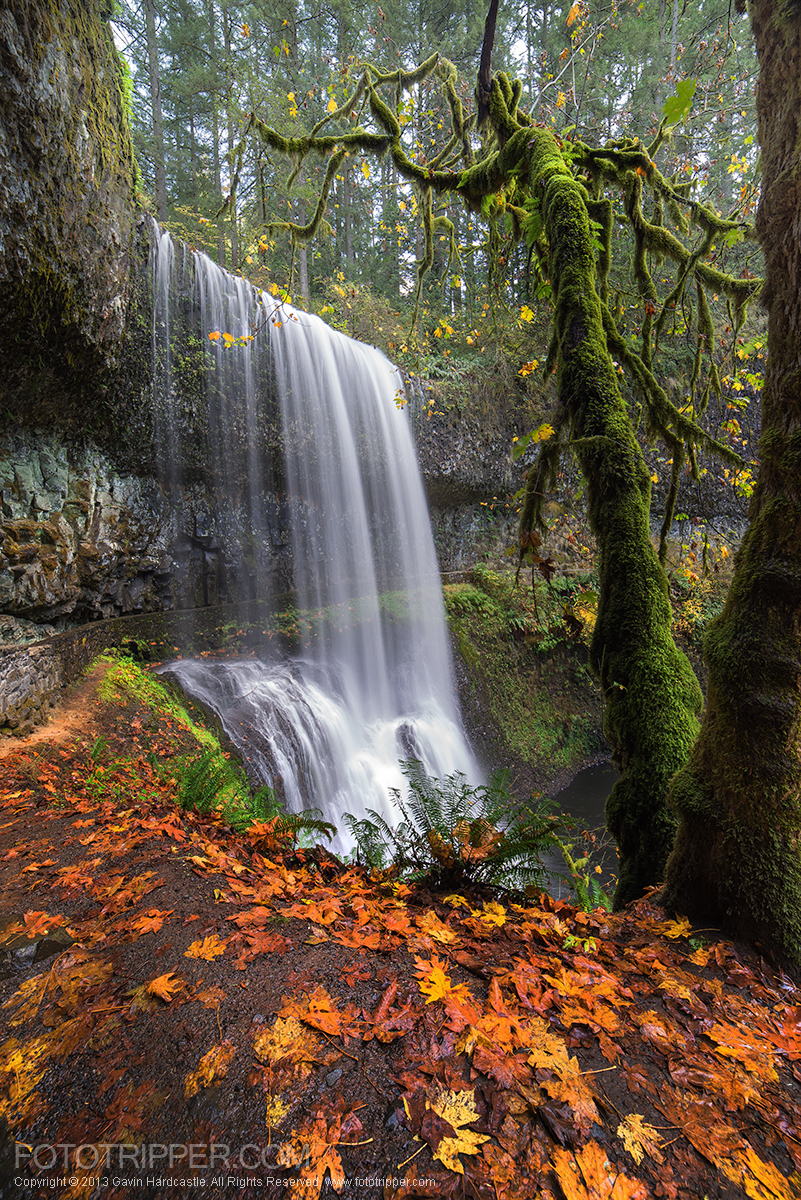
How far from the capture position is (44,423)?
6.25m

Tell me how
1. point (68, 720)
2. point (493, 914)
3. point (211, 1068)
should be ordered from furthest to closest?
point (68, 720) < point (493, 914) < point (211, 1068)

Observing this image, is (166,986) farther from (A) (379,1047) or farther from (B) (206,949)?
(A) (379,1047)

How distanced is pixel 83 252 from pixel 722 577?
15.3 metres

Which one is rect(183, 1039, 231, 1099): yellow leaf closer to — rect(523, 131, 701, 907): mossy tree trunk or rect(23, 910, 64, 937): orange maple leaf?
rect(23, 910, 64, 937): orange maple leaf

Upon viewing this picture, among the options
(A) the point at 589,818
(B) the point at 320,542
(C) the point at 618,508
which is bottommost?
(A) the point at 589,818

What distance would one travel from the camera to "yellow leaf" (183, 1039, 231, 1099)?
1.27 metres

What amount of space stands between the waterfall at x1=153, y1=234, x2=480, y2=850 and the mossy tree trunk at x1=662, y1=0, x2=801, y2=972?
5.27 m

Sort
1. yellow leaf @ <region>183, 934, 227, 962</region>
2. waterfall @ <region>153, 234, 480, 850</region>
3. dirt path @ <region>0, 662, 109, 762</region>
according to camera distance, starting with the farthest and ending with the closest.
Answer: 1. waterfall @ <region>153, 234, 480, 850</region>
2. dirt path @ <region>0, 662, 109, 762</region>
3. yellow leaf @ <region>183, 934, 227, 962</region>

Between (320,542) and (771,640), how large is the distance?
1020 cm

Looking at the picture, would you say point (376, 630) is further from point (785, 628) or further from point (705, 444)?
point (785, 628)

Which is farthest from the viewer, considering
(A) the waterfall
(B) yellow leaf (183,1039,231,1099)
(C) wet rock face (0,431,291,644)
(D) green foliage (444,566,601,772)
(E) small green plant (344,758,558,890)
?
(D) green foliage (444,566,601,772)

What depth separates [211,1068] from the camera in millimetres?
1317

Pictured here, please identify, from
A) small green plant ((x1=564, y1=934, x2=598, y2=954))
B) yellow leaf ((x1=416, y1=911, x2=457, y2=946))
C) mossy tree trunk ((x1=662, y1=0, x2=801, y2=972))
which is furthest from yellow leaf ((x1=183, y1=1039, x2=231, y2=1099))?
mossy tree trunk ((x1=662, y1=0, x2=801, y2=972))

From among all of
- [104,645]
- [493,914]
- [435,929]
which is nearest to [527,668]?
[104,645]
